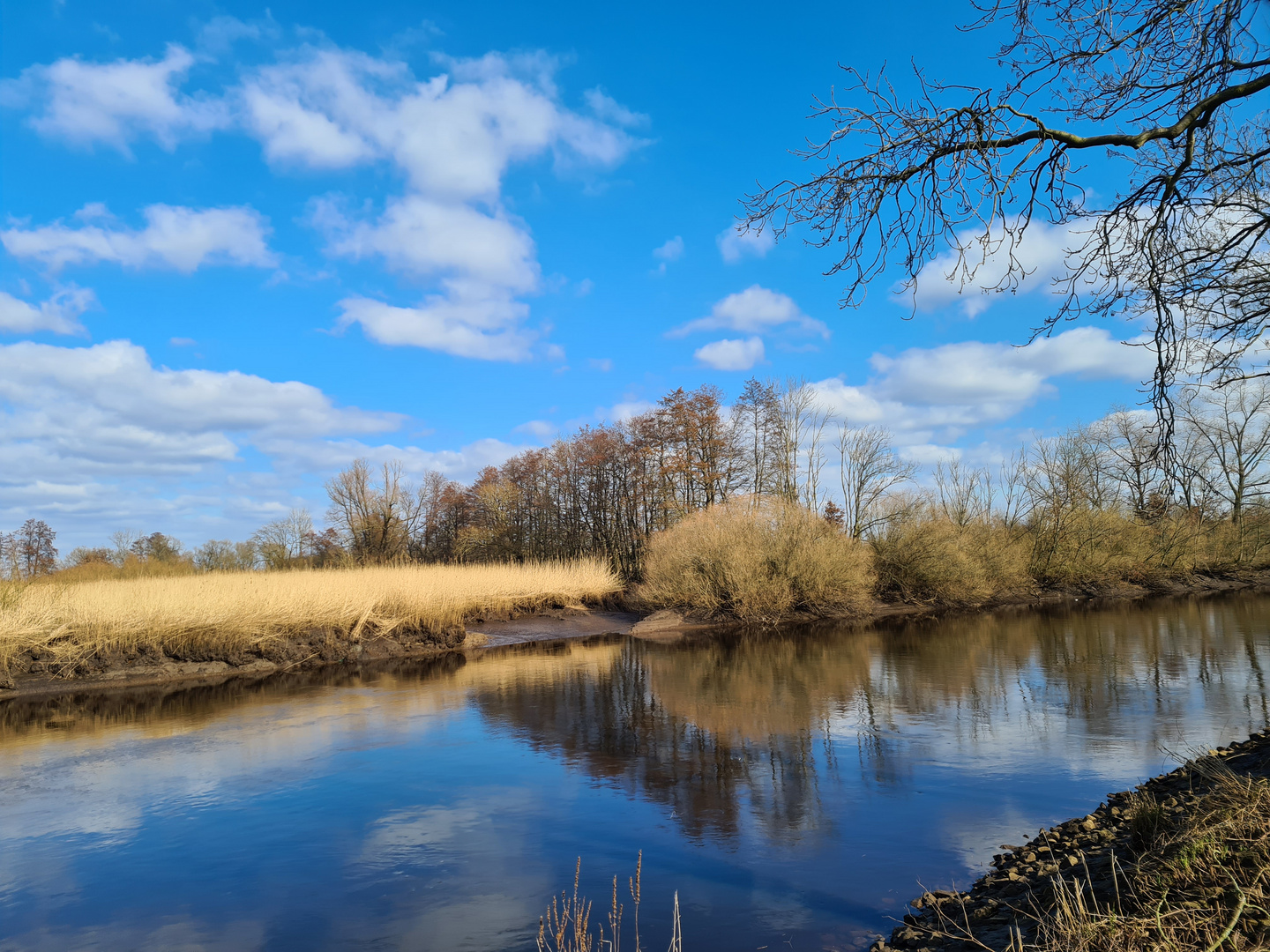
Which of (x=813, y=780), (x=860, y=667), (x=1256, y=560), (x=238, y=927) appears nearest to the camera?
(x=238, y=927)

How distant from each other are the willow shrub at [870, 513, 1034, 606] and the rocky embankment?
24.0 meters

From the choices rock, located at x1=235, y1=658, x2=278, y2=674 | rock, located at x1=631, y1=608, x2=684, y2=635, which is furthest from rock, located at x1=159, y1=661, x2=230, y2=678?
rock, located at x1=631, y1=608, x2=684, y2=635

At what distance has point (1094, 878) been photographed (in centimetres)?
424

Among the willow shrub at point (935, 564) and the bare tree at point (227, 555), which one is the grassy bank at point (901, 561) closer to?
the willow shrub at point (935, 564)

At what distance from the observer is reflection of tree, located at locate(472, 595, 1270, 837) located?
27.1ft

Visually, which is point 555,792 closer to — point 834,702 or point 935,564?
point 834,702

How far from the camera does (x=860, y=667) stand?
15.5m

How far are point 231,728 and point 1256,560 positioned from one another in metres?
43.2

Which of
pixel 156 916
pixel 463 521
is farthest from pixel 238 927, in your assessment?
pixel 463 521

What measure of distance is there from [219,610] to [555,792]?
43.2 feet

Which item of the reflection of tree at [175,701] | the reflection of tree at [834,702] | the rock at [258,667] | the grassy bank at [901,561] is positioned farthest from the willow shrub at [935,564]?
the rock at [258,667]

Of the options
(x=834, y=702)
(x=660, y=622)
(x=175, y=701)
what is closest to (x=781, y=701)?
(x=834, y=702)

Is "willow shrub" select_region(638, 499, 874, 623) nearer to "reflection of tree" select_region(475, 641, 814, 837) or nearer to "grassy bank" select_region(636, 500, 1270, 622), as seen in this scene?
"grassy bank" select_region(636, 500, 1270, 622)

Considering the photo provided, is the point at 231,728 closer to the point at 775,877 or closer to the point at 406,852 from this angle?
the point at 406,852
